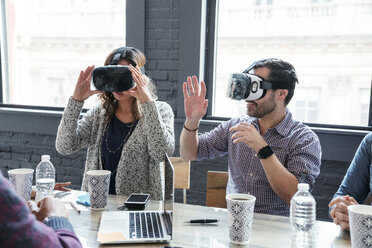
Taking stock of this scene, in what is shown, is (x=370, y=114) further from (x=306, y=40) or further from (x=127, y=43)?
(x=127, y=43)

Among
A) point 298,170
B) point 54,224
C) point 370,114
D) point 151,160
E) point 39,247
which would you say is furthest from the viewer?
point 370,114

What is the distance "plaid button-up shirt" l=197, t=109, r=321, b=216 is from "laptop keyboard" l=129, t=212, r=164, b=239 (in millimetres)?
558

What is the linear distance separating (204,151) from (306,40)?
1132 millimetres

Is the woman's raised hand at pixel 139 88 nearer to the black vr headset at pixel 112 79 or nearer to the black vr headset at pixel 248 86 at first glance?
the black vr headset at pixel 112 79

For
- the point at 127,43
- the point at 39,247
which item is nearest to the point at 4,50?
the point at 127,43

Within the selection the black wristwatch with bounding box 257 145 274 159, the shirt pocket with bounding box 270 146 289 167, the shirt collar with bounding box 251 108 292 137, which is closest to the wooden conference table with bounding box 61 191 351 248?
the black wristwatch with bounding box 257 145 274 159

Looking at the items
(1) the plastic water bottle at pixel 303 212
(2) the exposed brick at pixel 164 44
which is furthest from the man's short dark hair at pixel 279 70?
(2) the exposed brick at pixel 164 44

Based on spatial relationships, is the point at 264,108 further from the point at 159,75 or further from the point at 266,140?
the point at 159,75

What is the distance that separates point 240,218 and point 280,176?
50 centimetres

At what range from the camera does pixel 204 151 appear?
76.4 inches

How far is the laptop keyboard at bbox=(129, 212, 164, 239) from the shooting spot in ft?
3.82

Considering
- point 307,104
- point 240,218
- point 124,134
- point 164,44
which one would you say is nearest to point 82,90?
point 124,134

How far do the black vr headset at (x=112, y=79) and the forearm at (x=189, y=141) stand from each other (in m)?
0.36

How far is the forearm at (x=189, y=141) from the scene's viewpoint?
1.86m
